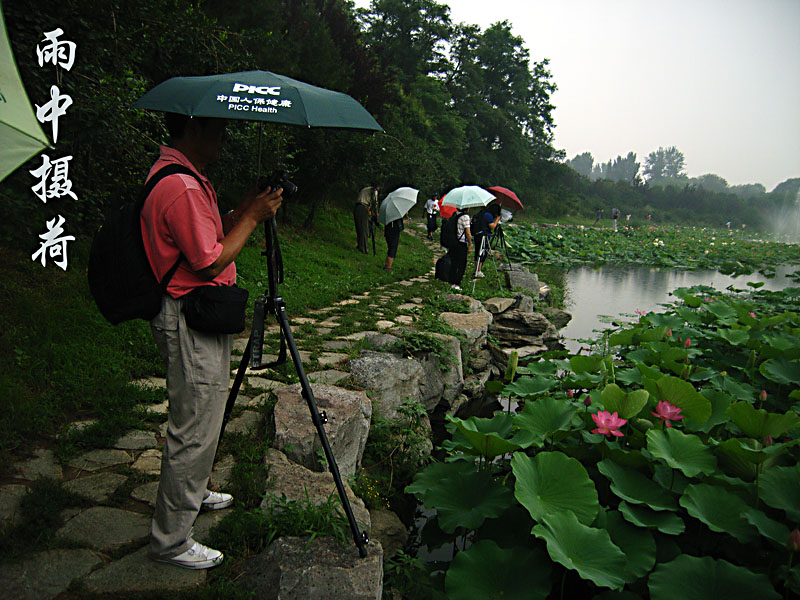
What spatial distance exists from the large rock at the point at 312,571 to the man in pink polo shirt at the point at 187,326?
0.54 feet

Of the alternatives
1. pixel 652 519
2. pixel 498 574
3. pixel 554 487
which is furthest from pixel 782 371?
pixel 498 574

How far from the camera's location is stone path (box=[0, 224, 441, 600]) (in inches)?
68.9

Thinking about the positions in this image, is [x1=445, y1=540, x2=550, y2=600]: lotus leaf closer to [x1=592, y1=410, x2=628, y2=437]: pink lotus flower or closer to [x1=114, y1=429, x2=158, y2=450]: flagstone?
[x1=592, y1=410, x2=628, y2=437]: pink lotus flower

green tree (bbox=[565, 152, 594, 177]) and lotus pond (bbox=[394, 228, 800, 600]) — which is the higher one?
green tree (bbox=[565, 152, 594, 177])

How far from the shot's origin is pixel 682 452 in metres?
2.37

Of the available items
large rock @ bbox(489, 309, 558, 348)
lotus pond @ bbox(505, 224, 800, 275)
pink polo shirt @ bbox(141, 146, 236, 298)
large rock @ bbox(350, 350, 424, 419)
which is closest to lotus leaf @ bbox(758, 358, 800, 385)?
large rock @ bbox(350, 350, 424, 419)

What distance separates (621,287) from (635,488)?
1096cm

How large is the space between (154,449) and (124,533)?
68cm

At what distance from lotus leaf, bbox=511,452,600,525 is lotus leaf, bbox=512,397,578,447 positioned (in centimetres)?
30

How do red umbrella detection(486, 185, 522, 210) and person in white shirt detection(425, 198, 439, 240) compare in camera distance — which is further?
person in white shirt detection(425, 198, 439, 240)

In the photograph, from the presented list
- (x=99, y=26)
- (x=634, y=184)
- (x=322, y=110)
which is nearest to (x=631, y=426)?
(x=322, y=110)

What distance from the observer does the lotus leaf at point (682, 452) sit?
89.3 inches

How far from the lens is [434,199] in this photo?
15820mm

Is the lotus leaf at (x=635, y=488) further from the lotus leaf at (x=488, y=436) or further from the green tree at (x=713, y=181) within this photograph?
the green tree at (x=713, y=181)
